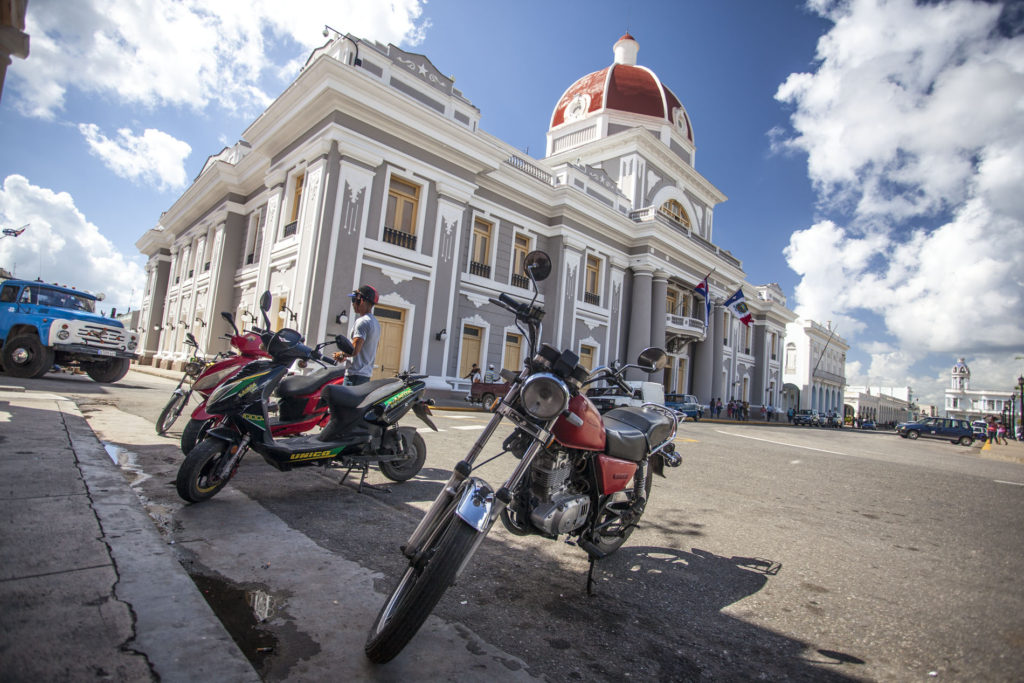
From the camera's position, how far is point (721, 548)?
320cm

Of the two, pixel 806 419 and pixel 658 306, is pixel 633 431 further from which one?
pixel 806 419

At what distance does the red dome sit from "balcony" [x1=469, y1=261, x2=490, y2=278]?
15190mm

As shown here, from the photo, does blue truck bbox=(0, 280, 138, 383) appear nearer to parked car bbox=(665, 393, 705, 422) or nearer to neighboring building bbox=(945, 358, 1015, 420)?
parked car bbox=(665, 393, 705, 422)

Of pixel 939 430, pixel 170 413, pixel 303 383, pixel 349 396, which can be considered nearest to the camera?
pixel 349 396

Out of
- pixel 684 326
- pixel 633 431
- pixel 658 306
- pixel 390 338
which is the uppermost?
pixel 658 306

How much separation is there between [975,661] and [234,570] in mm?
3152

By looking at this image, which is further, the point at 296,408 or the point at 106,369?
the point at 106,369

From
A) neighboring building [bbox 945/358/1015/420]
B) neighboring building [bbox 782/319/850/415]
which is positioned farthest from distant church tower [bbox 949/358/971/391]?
neighboring building [bbox 782/319/850/415]

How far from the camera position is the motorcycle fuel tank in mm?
2248

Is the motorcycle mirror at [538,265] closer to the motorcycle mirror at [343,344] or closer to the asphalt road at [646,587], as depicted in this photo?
the asphalt road at [646,587]

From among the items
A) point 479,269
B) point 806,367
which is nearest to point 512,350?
point 479,269

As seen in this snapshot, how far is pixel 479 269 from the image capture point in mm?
17469

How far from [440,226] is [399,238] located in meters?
1.41

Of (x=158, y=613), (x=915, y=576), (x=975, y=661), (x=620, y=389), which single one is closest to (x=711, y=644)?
(x=975, y=661)
